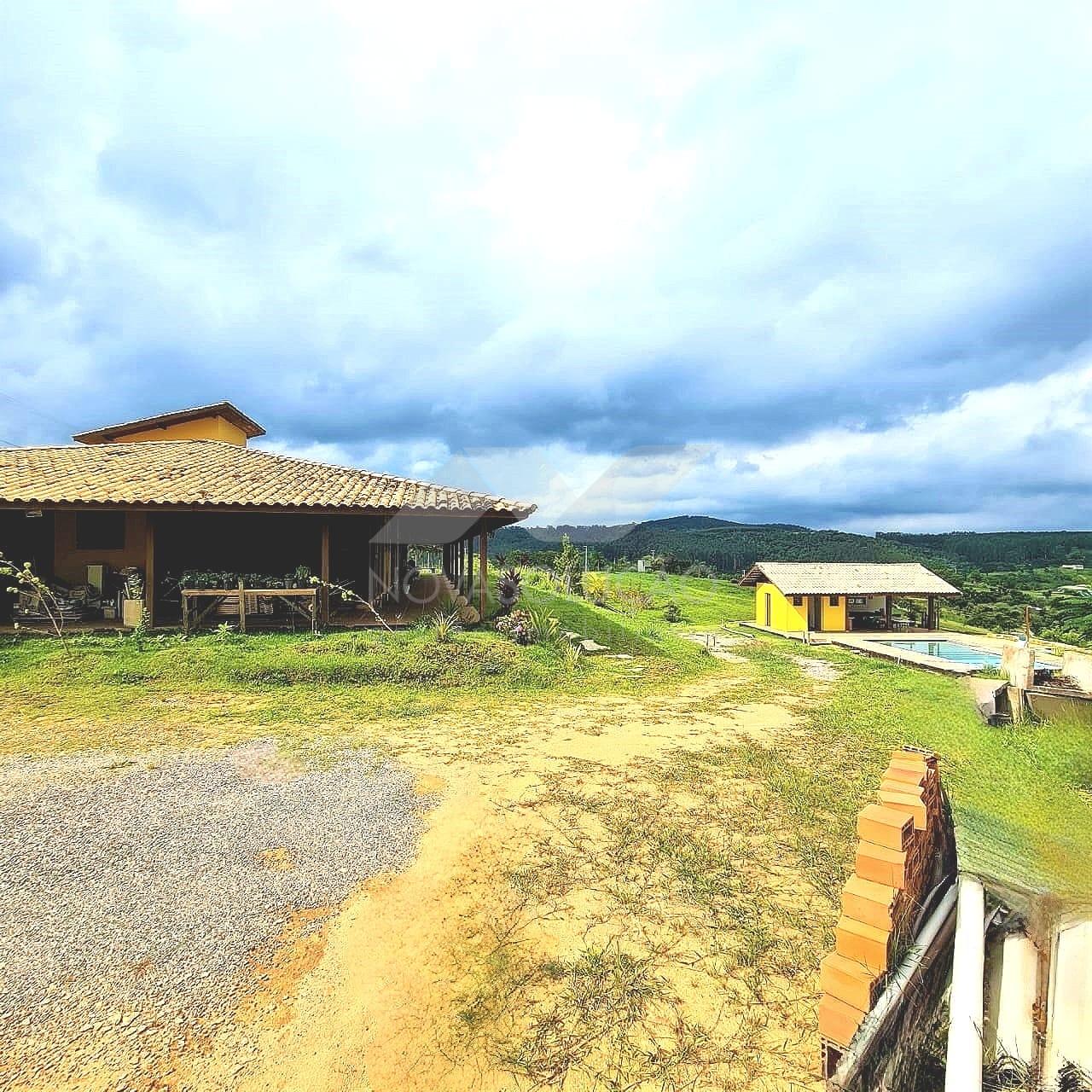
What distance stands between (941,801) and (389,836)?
11.7 ft

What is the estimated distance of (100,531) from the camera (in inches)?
498

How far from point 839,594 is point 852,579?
1324mm

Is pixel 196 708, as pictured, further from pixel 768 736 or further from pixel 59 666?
pixel 768 736

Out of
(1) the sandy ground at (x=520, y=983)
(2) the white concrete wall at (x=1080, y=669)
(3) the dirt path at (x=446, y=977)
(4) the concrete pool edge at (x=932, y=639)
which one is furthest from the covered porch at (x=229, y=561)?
(4) the concrete pool edge at (x=932, y=639)

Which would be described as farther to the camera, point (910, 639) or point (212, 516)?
point (910, 639)

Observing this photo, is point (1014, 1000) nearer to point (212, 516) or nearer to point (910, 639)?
point (212, 516)

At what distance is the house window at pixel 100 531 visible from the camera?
12.5m

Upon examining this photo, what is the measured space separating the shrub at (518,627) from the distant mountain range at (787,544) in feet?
52.9

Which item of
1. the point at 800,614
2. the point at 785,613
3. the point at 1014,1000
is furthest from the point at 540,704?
the point at 800,614

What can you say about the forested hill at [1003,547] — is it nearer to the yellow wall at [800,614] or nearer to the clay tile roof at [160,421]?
the yellow wall at [800,614]

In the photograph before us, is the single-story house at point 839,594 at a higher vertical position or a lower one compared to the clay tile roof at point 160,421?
lower

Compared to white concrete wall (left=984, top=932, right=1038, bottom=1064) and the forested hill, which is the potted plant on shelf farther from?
the forested hill

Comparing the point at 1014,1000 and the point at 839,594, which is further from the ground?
the point at 1014,1000

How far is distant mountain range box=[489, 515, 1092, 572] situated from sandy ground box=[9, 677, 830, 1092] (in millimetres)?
24391
